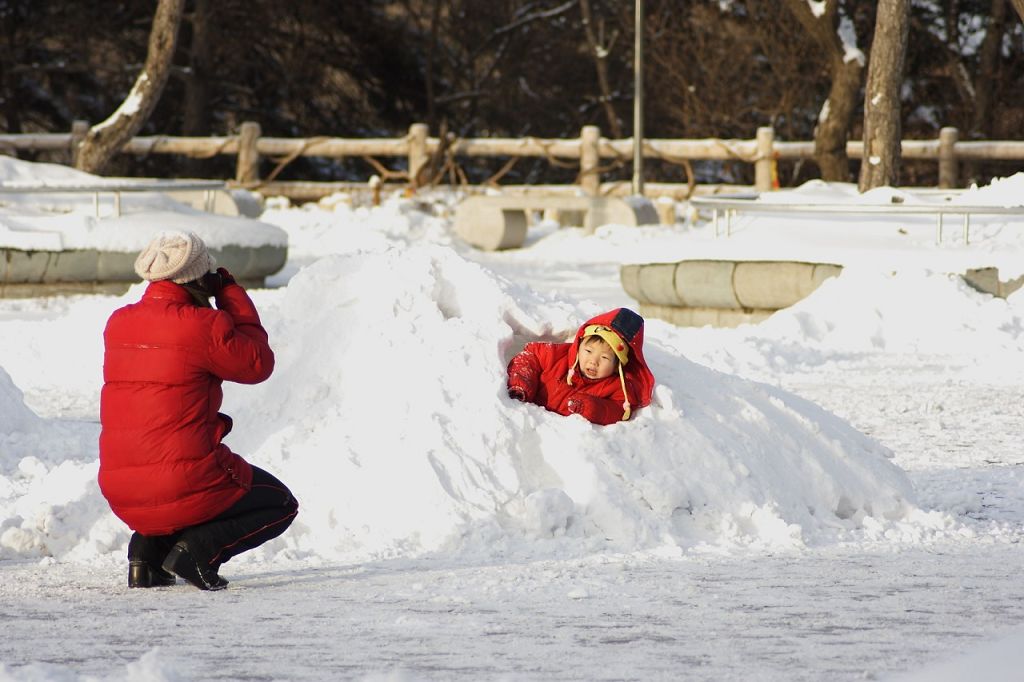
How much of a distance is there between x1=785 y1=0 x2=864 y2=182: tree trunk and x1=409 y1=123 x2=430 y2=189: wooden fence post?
19.2ft

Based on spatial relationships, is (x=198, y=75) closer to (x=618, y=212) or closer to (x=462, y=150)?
(x=462, y=150)

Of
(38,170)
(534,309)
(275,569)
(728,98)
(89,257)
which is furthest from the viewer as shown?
(728,98)

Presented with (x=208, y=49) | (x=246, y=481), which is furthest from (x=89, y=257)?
(x=208, y=49)

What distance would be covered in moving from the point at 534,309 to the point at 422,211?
56.2ft

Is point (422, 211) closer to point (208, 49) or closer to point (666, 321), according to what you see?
point (208, 49)

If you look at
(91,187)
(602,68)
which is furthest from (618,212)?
(602,68)

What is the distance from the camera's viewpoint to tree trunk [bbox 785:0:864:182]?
22234 millimetres

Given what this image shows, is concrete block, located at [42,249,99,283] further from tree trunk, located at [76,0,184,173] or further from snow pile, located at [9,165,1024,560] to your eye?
snow pile, located at [9,165,1024,560]

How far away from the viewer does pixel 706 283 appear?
40.4ft

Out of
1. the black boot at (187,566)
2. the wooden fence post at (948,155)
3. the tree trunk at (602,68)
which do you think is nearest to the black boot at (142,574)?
the black boot at (187,566)

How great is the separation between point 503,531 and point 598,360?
29.1 inches

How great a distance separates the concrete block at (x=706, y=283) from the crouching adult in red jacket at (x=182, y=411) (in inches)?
307

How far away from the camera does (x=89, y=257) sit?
46.9ft

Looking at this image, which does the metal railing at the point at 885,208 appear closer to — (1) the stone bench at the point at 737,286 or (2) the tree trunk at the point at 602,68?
(1) the stone bench at the point at 737,286
